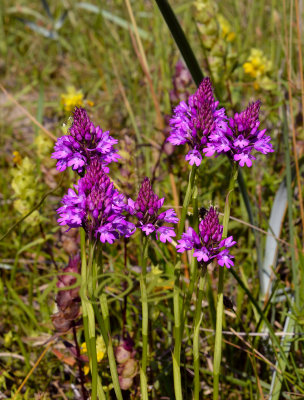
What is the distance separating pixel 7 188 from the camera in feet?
9.11

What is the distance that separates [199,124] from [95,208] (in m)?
0.32

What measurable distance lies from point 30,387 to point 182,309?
807 millimetres

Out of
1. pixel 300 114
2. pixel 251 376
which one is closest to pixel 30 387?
pixel 251 376

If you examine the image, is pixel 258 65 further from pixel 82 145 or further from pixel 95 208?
pixel 95 208

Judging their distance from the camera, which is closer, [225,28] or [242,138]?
[242,138]

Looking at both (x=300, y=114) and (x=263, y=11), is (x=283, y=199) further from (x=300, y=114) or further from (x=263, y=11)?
(x=263, y=11)

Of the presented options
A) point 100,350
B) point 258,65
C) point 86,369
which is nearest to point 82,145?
point 100,350

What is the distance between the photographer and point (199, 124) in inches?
42.3

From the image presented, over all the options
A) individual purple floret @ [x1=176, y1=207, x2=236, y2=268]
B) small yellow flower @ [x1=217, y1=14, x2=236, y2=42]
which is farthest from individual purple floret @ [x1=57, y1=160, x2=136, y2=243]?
small yellow flower @ [x1=217, y1=14, x2=236, y2=42]

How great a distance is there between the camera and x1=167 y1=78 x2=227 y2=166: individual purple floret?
42.1 inches

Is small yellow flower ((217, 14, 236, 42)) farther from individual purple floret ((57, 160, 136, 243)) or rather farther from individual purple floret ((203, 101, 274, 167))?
individual purple floret ((57, 160, 136, 243))

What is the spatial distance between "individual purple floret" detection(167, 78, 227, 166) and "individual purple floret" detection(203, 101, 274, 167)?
0.02 metres

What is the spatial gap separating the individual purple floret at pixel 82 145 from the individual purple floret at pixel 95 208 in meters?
0.09

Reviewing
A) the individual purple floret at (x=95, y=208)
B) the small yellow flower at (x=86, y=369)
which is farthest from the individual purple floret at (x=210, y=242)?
the small yellow flower at (x=86, y=369)
